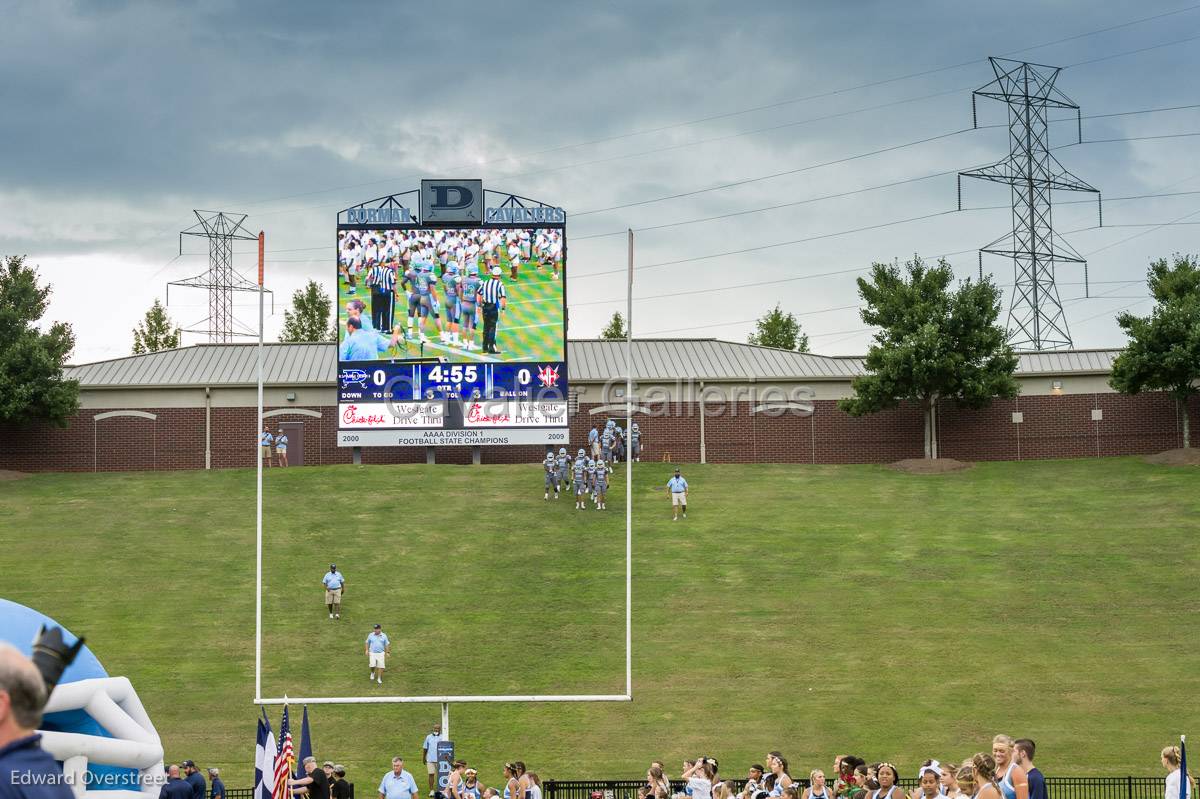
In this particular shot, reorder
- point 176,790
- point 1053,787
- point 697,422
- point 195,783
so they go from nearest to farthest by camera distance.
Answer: point 176,790 < point 195,783 < point 1053,787 < point 697,422

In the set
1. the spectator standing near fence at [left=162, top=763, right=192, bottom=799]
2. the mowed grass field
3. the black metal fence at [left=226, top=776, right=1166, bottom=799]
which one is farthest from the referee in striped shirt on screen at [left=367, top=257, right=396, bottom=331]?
the spectator standing near fence at [left=162, top=763, right=192, bottom=799]

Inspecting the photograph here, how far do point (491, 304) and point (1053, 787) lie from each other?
82.1 ft

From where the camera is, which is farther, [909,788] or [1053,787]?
[1053,787]

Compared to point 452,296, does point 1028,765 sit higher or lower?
lower

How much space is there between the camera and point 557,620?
1115 inches

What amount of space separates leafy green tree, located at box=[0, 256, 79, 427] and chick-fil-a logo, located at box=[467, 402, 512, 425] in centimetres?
1438

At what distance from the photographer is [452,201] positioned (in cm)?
4222

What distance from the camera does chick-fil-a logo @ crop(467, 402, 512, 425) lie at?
41969 mm

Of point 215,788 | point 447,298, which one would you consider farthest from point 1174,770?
point 447,298

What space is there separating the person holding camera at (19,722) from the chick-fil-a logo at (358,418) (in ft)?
128

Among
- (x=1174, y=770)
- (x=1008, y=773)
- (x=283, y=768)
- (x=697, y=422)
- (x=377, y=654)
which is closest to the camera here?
(x=1008, y=773)

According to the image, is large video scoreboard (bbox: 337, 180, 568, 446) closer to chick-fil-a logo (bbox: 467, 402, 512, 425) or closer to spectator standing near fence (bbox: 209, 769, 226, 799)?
chick-fil-a logo (bbox: 467, 402, 512, 425)

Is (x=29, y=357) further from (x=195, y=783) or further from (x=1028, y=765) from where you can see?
(x=1028, y=765)

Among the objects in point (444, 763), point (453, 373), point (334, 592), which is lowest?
point (444, 763)
